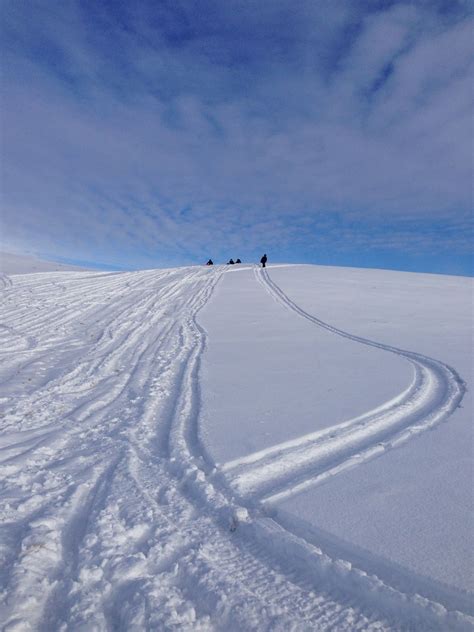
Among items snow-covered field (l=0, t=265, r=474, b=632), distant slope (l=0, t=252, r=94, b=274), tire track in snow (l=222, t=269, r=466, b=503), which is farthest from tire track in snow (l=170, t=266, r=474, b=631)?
distant slope (l=0, t=252, r=94, b=274)

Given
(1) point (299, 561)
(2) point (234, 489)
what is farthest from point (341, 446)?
(1) point (299, 561)

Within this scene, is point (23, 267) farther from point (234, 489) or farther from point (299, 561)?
point (299, 561)

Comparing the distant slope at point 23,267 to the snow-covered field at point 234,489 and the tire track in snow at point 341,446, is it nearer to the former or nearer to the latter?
the snow-covered field at point 234,489

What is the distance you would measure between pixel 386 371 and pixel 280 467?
3.59 metres

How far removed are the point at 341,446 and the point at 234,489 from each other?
4.22 ft

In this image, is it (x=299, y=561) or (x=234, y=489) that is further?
(x=234, y=489)

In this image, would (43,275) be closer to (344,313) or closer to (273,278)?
(273,278)

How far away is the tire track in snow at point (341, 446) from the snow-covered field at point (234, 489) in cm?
2

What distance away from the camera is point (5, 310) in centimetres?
1066

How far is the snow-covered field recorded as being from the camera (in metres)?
2.09

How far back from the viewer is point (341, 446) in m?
3.77

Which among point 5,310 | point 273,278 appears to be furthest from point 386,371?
point 273,278

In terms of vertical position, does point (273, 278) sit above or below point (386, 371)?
above

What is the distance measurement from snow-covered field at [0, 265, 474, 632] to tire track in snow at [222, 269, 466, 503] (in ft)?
0.07
